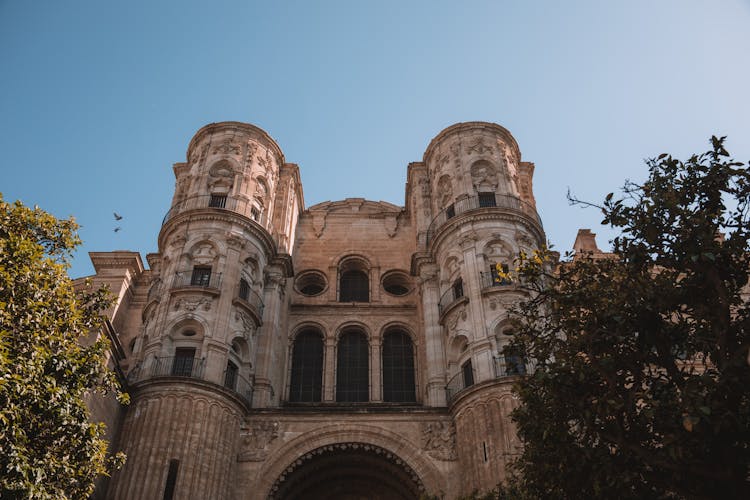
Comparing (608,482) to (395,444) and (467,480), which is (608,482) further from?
(395,444)

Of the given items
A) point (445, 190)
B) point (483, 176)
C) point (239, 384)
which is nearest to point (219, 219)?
point (239, 384)

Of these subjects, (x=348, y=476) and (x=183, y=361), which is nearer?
(x=183, y=361)

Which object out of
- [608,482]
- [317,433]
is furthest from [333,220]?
[608,482]

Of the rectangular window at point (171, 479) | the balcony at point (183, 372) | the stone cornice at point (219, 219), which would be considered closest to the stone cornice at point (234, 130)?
the stone cornice at point (219, 219)

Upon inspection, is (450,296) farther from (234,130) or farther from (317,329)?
(234,130)

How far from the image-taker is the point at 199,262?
77.7 ft

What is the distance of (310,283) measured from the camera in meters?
28.5

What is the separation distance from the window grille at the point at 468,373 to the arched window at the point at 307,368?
5.55 metres

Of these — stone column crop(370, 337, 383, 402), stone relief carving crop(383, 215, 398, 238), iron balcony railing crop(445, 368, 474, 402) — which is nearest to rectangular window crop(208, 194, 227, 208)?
stone relief carving crop(383, 215, 398, 238)

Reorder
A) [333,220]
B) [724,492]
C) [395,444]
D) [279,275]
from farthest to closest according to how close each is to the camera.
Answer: [333,220] → [279,275] → [395,444] → [724,492]

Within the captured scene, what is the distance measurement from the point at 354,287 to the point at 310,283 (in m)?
1.98

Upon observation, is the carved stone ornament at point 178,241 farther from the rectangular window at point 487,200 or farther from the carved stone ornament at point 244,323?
the rectangular window at point 487,200

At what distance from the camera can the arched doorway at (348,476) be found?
787 inches

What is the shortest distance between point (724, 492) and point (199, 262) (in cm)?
1859
